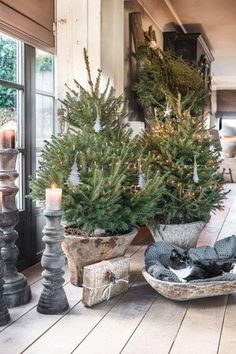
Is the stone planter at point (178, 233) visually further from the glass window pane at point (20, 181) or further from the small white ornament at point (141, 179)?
the glass window pane at point (20, 181)

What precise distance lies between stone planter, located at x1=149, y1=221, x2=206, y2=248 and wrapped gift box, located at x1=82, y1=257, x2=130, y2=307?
875 millimetres

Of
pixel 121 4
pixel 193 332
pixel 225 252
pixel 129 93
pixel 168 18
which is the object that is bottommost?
pixel 193 332

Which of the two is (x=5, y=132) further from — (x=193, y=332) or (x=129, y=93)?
(x=129, y=93)

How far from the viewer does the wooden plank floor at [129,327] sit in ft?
6.95

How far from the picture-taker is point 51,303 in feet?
8.27

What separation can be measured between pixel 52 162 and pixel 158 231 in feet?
3.93

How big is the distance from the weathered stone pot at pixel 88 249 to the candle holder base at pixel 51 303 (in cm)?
38

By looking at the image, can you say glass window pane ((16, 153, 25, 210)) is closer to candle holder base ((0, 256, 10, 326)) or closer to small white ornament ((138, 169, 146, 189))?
small white ornament ((138, 169, 146, 189))

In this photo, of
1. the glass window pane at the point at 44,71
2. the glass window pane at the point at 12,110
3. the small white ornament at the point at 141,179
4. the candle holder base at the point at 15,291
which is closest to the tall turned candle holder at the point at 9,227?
the candle holder base at the point at 15,291

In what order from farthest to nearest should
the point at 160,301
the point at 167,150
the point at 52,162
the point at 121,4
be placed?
the point at 121,4, the point at 167,150, the point at 52,162, the point at 160,301

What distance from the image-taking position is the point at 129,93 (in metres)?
4.87

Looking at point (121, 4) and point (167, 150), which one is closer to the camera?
point (167, 150)

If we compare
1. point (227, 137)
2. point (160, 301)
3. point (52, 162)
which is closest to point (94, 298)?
point (160, 301)

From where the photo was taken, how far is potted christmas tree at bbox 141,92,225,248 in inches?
143
